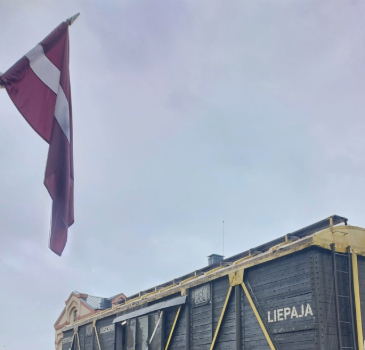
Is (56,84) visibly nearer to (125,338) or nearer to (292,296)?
(292,296)

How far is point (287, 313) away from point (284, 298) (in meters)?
0.33

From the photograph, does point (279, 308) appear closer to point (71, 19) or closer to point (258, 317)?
point (258, 317)

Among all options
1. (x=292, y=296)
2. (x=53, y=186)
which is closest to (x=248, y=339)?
(x=292, y=296)

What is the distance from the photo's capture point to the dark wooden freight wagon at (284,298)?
9336mm

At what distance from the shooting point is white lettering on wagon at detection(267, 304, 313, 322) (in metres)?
9.34

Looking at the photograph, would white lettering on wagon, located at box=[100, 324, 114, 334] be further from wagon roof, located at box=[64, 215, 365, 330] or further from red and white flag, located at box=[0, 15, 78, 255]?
red and white flag, located at box=[0, 15, 78, 255]

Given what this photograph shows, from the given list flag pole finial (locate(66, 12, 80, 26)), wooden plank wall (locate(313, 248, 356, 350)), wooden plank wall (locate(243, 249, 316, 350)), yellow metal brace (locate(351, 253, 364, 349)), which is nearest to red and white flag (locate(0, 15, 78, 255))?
flag pole finial (locate(66, 12, 80, 26))

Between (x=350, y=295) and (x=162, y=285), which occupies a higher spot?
(x=162, y=285)

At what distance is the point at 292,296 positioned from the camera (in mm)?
9781

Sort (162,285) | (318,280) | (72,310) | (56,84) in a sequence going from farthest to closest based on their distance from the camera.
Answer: (72,310), (162,285), (318,280), (56,84)

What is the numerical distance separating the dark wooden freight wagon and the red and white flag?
4965 millimetres

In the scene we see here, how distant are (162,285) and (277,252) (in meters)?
7.85

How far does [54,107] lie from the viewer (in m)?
7.98

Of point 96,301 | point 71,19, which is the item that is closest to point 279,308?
point 71,19
